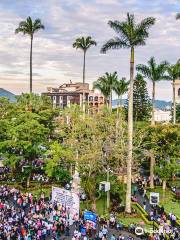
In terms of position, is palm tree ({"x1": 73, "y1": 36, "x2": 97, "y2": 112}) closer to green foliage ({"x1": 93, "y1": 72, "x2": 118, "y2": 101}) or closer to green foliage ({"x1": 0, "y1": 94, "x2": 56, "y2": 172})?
green foliage ({"x1": 93, "y1": 72, "x2": 118, "y2": 101})

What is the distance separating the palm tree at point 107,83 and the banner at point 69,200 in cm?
2966

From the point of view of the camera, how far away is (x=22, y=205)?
113 ft

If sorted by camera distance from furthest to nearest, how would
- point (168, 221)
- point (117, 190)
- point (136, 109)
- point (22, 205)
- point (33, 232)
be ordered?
point (136, 109) → point (117, 190) → point (22, 205) → point (168, 221) → point (33, 232)

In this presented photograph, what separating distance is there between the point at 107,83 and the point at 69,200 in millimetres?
32967

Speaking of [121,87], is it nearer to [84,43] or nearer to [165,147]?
[84,43]

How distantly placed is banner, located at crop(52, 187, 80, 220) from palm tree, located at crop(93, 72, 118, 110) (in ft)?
97.3

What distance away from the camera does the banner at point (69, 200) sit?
3177cm

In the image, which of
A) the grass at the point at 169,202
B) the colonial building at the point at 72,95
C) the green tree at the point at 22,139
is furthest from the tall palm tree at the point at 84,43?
the colonial building at the point at 72,95

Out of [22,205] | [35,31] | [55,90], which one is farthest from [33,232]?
[55,90]

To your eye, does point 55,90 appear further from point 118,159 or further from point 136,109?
point 118,159

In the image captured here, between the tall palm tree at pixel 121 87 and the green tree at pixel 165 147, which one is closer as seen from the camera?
the green tree at pixel 165 147

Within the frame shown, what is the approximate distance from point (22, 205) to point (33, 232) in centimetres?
676

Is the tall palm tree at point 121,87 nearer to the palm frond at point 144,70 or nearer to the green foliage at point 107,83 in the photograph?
the green foliage at point 107,83

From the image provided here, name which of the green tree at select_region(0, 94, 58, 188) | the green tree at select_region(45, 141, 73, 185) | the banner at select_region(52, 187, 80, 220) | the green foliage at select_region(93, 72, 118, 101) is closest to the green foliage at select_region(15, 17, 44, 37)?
the green foliage at select_region(93, 72, 118, 101)
